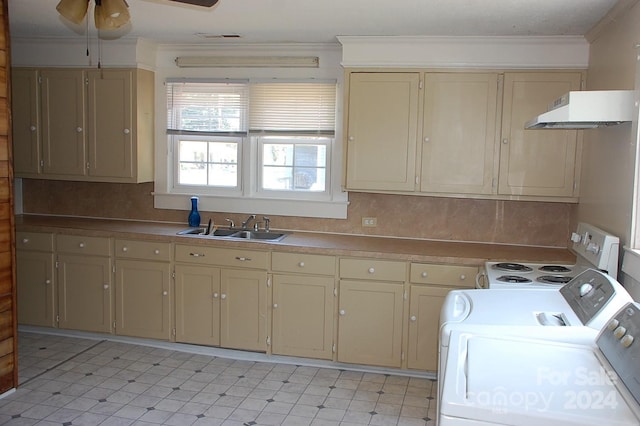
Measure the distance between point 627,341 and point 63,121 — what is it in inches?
177

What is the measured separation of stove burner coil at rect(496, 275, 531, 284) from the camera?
10.9ft

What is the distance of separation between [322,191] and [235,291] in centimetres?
106

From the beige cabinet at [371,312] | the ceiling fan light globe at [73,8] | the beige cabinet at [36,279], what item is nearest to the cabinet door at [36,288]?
the beige cabinet at [36,279]

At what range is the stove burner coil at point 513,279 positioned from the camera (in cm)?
333

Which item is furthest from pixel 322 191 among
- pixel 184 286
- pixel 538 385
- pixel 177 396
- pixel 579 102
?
pixel 538 385

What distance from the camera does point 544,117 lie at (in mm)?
3002

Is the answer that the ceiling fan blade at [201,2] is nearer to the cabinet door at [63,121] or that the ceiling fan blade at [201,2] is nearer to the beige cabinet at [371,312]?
the beige cabinet at [371,312]

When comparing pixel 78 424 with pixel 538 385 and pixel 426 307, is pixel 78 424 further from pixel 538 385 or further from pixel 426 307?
pixel 538 385

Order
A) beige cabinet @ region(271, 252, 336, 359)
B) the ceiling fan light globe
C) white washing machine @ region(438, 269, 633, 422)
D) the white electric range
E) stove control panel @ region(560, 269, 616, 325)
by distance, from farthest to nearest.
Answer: beige cabinet @ region(271, 252, 336, 359), the white electric range, the ceiling fan light globe, stove control panel @ region(560, 269, 616, 325), white washing machine @ region(438, 269, 633, 422)

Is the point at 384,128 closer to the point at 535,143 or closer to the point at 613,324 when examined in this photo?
the point at 535,143

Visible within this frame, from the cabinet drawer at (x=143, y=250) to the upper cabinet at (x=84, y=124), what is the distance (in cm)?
57

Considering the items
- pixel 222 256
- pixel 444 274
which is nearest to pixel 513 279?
pixel 444 274

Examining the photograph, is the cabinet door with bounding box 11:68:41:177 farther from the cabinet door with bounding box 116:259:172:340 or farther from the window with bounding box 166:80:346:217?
the cabinet door with bounding box 116:259:172:340

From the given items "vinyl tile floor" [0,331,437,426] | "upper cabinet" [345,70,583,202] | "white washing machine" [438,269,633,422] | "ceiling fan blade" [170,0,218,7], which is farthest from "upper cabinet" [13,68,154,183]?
"white washing machine" [438,269,633,422]
